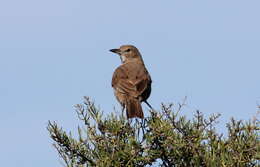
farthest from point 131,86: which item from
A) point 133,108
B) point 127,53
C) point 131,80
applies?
point 127,53

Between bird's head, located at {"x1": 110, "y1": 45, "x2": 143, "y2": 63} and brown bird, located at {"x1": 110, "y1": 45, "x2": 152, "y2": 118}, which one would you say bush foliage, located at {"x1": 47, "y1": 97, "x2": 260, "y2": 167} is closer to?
brown bird, located at {"x1": 110, "y1": 45, "x2": 152, "y2": 118}

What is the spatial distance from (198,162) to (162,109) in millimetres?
897

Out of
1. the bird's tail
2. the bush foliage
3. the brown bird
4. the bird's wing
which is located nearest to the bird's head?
the brown bird

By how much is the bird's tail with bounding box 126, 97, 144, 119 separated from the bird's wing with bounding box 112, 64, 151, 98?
5.5 inches

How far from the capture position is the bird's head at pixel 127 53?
12.3 m

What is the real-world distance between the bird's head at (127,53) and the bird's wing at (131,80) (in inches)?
52.2

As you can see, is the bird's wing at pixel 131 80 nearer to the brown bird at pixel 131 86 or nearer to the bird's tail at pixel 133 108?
the brown bird at pixel 131 86

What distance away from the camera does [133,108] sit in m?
8.78

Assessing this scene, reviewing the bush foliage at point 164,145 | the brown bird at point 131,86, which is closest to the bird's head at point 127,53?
the brown bird at point 131,86

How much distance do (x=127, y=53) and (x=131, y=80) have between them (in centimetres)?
245

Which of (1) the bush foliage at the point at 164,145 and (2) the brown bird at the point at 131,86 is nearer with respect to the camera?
(1) the bush foliage at the point at 164,145

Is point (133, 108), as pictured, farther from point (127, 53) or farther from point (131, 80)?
point (127, 53)

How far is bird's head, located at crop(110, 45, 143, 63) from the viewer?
12266 mm

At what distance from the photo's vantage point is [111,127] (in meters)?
6.32
